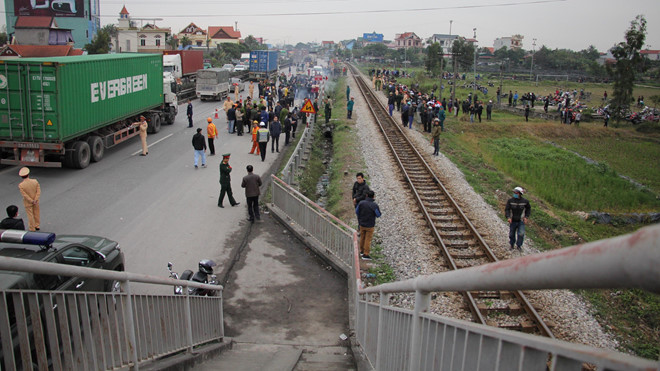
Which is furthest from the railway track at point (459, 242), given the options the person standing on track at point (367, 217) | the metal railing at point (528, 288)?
the metal railing at point (528, 288)

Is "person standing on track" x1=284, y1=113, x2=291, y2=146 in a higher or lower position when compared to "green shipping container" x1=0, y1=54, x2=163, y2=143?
lower

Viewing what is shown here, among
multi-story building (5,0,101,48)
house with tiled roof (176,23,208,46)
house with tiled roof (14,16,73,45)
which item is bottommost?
house with tiled roof (14,16,73,45)

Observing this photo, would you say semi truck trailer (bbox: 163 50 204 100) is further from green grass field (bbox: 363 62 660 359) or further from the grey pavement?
the grey pavement

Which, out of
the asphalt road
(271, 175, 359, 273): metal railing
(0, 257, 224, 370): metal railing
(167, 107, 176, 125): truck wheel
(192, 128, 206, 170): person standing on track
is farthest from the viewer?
(167, 107, 176, 125): truck wheel

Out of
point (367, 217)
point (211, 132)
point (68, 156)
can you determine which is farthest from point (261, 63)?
point (367, 217)

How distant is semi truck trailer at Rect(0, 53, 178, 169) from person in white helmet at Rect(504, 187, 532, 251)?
13.1 m

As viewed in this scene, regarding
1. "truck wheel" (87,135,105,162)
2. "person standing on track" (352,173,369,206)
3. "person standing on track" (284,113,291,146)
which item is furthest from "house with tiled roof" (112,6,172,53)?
"person standing on track" (352,173,369,206)

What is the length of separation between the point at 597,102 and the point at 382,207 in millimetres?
52322

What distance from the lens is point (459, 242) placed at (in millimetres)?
13266

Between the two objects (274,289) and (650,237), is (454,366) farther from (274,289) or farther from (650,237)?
(274,289)

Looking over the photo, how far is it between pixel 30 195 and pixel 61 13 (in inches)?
2874

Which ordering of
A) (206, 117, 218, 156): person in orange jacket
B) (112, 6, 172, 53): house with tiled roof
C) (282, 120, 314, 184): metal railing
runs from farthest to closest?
(112, 6, 172, 53): house with tiled roof, (206, 117, 218, 156): person in orange jacket, (282, 120, 314, 184): metal railing

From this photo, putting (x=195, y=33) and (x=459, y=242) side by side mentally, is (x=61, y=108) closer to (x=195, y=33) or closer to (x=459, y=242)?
(x=459, y=242)

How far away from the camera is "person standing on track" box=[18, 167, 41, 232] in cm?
1154
